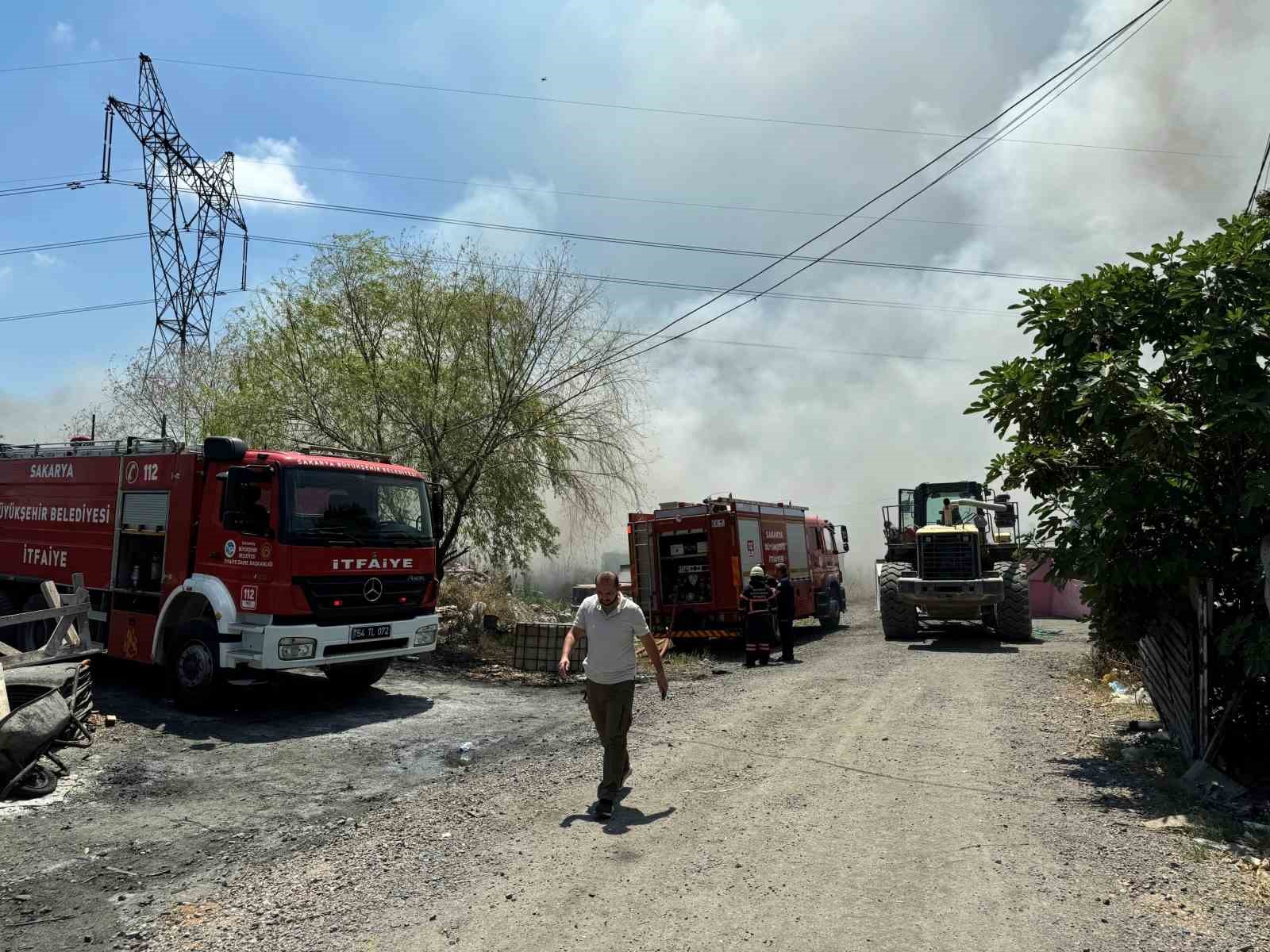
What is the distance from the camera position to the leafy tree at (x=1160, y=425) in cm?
627

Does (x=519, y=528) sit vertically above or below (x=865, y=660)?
above

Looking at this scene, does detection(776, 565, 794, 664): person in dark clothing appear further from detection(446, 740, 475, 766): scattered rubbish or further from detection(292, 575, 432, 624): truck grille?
detection(446, 740, 475, 766): scattered rubbish

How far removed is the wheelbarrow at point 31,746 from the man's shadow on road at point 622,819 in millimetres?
4064

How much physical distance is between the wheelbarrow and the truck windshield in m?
2.82

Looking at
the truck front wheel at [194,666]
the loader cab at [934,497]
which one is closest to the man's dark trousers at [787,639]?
the loader cab at [934,497]

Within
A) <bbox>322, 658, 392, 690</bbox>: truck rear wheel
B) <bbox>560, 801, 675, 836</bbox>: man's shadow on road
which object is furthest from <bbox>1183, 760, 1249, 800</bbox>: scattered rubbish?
<bbox>322, 658, 392, 690</bbox>: truck rear wheel

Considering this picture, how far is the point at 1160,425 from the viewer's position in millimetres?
6242

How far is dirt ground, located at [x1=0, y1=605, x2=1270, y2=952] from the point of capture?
13.9 ft

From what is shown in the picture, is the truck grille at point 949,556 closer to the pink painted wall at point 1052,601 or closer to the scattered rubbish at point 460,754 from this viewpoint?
the pink painted wall at point 1052,601

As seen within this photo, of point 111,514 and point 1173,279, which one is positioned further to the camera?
point 111,514

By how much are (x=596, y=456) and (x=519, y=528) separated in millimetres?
2057

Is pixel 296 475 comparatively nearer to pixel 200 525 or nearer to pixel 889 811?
pixel 200 525

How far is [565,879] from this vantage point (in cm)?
479

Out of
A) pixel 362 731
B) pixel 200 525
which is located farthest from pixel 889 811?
pixel 200 525
